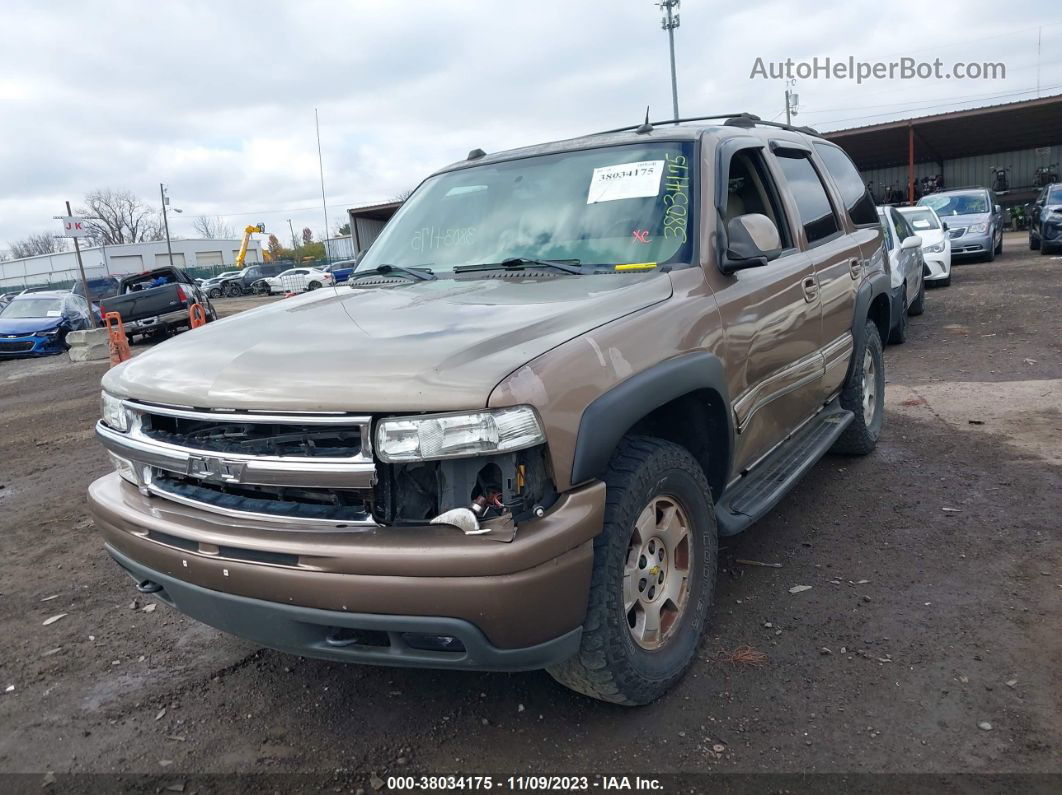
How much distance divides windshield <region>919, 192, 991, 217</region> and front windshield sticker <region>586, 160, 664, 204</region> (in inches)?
658

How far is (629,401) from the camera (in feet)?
7.87

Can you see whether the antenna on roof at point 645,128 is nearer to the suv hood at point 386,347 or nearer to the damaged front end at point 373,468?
the suv hood at point 386,347

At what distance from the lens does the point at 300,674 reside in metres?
3.06

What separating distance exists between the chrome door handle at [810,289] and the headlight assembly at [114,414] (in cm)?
298

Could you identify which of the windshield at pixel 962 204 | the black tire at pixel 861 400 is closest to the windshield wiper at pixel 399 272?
the black tire at pixel 861 400

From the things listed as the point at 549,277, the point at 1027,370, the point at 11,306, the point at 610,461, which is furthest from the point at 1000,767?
the point at 11,306

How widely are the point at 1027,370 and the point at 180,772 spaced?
753 cm

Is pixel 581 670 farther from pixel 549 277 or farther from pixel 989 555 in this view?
pixel 989 555

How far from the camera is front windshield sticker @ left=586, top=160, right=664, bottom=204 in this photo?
3279mm

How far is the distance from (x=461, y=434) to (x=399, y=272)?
5.75 ft

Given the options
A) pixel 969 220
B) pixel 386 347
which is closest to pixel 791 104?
pixel 969 220

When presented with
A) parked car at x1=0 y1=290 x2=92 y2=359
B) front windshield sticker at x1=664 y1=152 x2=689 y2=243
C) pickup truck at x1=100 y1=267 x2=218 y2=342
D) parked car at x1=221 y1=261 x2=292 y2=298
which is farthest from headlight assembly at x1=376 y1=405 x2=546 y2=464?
parked car at x1=221 y1=261 x2=292 y2=298

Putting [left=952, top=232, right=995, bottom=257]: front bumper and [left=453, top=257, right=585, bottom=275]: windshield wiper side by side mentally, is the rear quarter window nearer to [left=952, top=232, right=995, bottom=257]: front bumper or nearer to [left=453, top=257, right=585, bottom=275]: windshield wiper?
[left=453, top=257, right=585, bottom=275]: windshield wiper

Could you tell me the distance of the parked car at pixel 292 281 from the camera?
38375 mm
